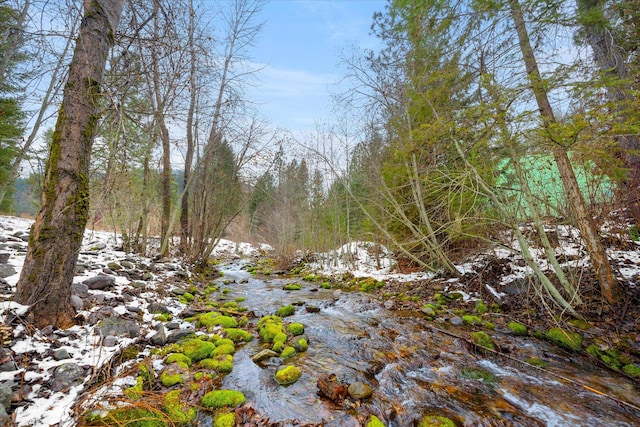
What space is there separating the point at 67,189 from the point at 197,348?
2.37 metres

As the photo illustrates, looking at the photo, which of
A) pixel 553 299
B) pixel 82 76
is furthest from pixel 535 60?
pixel 82 76

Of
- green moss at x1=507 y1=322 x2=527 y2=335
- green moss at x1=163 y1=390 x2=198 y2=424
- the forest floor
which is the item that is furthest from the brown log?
green moss at x1=507 y1=322 x2=527 y2=335

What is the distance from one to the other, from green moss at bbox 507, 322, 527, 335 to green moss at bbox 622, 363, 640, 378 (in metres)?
1.08

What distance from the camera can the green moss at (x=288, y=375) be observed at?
9.61ft

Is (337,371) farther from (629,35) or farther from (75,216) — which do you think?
(629,35)

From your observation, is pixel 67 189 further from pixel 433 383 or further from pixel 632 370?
pixel 632 370

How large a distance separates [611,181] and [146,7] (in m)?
8.16

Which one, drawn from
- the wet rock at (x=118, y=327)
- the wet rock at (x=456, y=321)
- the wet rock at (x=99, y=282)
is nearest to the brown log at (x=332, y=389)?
the wet rock at (x=118, y=327)

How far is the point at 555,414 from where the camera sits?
2.47m

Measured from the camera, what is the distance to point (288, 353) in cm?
357

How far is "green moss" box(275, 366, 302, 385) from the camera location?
9.61 ft

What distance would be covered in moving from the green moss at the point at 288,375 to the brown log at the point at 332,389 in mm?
298

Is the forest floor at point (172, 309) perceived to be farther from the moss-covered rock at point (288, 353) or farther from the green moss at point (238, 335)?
the moss-covered rock at point (288, 353)

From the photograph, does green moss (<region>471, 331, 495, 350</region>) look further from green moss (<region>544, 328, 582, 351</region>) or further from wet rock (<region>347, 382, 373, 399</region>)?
wet rock (<region>347, 382, 373, 399</region>)
